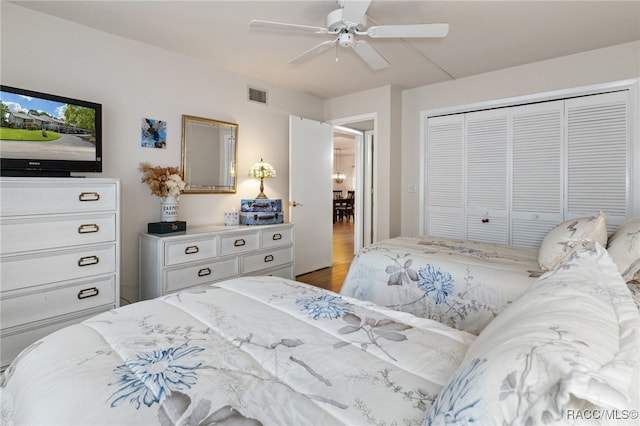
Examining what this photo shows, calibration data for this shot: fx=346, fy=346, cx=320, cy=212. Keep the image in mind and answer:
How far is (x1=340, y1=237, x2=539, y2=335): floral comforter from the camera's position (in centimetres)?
207

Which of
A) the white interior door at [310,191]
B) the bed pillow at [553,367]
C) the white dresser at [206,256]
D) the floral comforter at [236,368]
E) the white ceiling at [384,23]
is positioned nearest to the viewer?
the bed pillow at [553,367]

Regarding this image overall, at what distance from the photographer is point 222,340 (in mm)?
1117

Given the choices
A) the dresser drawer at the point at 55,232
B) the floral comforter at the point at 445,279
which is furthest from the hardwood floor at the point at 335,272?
the dresser drawer at the point at 55,232

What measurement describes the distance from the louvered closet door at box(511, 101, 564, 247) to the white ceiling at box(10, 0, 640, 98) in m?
0.59

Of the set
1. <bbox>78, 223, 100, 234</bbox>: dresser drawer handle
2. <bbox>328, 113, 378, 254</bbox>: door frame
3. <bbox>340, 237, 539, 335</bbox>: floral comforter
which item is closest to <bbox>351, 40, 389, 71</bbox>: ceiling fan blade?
<bbox>340, 237, 539, 335</bbox>: floral comforter

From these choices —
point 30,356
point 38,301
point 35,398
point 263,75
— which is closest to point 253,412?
point 35,398

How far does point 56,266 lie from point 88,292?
0.28 meters

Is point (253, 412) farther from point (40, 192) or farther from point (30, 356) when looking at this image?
point (40, 192)

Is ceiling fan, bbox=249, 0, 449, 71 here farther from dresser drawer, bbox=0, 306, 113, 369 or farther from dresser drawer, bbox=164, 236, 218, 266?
dresser drawer, bbox=0, 306, 113, 369

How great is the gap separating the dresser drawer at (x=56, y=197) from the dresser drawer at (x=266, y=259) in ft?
4.41

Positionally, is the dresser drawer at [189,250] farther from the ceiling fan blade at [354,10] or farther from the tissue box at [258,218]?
the ceiling fan blade at [354,10]

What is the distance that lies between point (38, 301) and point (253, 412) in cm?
225

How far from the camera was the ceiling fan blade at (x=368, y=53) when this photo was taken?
246cm

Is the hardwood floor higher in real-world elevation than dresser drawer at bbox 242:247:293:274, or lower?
lower
